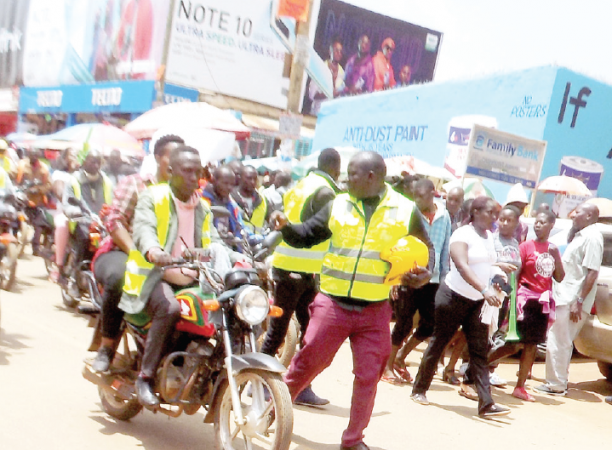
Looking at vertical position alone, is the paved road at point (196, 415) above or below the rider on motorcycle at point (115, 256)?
below

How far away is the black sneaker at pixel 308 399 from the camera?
6.44m

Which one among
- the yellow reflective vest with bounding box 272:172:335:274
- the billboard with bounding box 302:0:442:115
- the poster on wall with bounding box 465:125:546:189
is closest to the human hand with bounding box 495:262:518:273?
the yellow reflective vest with bounding box 272:172:335:274

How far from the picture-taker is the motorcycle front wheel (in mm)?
4188

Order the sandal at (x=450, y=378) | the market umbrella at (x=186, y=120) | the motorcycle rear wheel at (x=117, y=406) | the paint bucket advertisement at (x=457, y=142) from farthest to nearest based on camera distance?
1. the paint bucket advertisement at (x=457, y=142)
2. the market umbrella at (x=186, y=120)
3. the sandal at (x=450, y=378)
4. the motorcycle rear wheel at (x=117, y=406)

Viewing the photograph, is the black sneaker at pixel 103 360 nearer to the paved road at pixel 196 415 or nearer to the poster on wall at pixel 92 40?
the paved road at pixel 196 415

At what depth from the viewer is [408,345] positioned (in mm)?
7715

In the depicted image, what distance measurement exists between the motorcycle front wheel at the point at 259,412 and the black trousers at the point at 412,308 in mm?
3130

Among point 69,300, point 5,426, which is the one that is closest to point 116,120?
point 69,300

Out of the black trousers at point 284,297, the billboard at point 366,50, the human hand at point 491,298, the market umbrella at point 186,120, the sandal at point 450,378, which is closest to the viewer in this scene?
the black trousers at point 284,297

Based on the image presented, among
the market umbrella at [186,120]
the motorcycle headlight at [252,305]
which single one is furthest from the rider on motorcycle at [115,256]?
→ the market umbrella at [186,120]

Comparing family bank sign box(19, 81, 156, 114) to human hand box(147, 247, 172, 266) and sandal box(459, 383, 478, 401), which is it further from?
human hand box(147, 247, 172, 266)

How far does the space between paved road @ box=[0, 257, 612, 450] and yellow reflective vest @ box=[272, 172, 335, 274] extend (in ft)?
3.76

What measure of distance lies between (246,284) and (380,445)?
1.87 meters

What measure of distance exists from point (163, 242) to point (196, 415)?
1.51m
